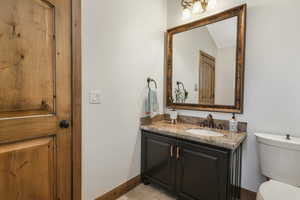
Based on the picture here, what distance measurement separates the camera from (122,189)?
5.78ft

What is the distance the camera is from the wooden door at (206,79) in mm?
1877

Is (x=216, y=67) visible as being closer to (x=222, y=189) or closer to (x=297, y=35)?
(x=297, y=35)

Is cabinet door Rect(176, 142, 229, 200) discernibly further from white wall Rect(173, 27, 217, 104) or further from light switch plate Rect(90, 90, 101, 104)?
light switch plate Rect(90, 90, 101, 104)

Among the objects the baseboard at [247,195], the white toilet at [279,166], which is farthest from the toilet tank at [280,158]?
the baseboard at [247,195]

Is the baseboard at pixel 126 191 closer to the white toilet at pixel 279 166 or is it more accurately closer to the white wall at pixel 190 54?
the white toilet at pixel 279 166

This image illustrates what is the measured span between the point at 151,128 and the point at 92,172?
2.54 ft

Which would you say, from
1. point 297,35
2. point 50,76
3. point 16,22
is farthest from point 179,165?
point 16,22

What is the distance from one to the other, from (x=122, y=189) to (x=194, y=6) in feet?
8.03

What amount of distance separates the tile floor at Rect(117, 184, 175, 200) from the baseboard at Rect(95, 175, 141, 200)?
42 millimetres

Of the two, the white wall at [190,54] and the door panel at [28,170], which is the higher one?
the white wall at [190,54]

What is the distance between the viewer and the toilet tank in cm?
121

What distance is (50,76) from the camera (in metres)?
1.19

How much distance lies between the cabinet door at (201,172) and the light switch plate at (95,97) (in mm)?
957

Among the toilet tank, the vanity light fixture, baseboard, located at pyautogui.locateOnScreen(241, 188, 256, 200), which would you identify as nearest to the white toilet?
the toilet tank
